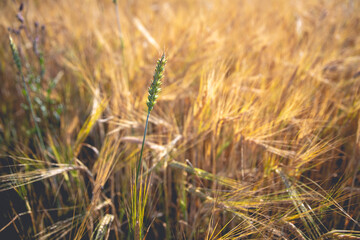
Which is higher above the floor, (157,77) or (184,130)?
(157,77)

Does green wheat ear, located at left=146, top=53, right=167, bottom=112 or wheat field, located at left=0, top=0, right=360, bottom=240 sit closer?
green wheat ear, located at left=146, top=53, right=167, bottom=112

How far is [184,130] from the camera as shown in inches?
35.6

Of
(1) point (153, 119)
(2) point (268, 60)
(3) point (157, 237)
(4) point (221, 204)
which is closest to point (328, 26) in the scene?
(2) point (268, 60)

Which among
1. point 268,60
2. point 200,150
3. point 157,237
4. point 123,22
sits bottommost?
point 157,237

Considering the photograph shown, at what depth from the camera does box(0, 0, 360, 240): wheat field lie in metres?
0.72

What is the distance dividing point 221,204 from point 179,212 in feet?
0.80

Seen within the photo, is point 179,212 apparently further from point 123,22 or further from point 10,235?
point 123,22

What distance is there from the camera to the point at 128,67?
1222 mm

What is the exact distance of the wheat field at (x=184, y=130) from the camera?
0.72 meters

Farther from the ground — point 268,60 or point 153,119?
point 268,60

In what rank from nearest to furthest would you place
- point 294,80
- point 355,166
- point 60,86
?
point 355,166
point 294,80
point 60,86

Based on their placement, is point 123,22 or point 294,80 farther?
point 123,22

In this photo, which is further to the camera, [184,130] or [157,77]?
[184,130]

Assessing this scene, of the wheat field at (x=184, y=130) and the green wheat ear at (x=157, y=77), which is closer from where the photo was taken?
the green wheat ear at (x=157, y=77)
